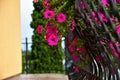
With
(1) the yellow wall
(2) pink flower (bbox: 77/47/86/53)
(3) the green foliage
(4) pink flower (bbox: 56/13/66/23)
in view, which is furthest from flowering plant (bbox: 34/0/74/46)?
(3) the green foliage

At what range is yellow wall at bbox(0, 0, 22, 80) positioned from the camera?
723cm

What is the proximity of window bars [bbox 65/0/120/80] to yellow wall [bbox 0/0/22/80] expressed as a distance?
5.25 m

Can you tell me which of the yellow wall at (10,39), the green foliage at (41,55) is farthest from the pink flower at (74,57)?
the green foliage at (41,55)

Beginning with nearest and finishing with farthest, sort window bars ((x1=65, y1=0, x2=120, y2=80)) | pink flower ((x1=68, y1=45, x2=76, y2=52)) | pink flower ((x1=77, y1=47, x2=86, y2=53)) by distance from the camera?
window bars ((x1=65, y1=0, x2=120, y2=80)), pink flower ((x1=77, y1=47, x2=86, y2=53)), pink flower ((x1=68, y1=45, x2=76, y2=52))

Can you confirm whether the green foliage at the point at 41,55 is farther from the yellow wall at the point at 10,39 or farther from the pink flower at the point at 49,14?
the pink flower at the point at 49,14

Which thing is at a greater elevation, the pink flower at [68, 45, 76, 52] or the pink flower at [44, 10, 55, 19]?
the pink flower at [44, 10, 55, 19]

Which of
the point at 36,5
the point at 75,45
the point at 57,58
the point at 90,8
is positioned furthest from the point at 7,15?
the point at 90,8

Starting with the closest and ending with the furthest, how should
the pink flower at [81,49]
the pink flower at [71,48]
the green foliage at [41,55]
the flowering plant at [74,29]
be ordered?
the flowering plant at [74,29]
the pink flower at [81,49]
the pink flower at [71,48]
the green foliage at [41,55]

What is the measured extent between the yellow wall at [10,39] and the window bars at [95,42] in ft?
17.2

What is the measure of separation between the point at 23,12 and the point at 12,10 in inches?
42.3

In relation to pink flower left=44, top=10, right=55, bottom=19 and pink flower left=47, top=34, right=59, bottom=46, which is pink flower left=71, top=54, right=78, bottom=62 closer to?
pink flower left=47, top=34, right=59, bottom=46

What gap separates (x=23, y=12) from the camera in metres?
8.91

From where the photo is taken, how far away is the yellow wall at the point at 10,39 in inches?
285

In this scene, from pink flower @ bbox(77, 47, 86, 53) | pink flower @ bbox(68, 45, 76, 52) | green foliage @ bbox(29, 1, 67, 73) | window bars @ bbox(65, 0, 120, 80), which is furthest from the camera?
green foliage @ bbox(29, 1, 67, 73)
